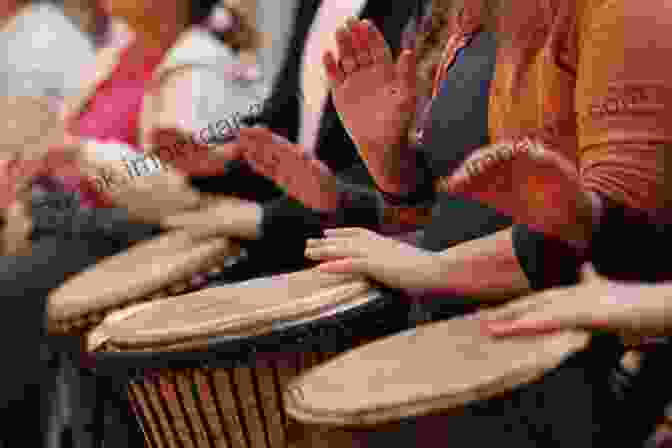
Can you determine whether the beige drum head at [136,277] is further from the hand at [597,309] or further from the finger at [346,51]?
the hand at [597,309]

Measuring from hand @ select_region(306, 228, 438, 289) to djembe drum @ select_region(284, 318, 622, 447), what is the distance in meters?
0.10

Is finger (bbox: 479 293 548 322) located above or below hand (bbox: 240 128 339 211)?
above

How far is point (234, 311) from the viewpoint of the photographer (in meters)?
1.03

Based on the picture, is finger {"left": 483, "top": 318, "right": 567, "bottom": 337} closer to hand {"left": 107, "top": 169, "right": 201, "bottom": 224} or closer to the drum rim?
the drum rim

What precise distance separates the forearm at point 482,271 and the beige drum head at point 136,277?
0.58 m

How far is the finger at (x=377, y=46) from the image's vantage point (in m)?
0.99

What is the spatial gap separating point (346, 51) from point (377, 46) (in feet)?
0.10

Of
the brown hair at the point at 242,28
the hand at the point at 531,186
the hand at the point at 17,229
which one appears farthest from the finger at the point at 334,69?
the hand at the point at 17,229

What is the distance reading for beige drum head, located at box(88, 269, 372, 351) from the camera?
1000 millimetres

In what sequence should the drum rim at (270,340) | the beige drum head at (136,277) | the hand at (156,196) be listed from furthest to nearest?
the hand at (156,196) < the beige drum head at (136,277) < the drum rim at (270,340)

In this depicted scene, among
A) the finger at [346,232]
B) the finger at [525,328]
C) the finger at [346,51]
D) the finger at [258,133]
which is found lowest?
the finger at [346,232]

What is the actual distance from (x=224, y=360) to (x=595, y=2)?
45 centimetres

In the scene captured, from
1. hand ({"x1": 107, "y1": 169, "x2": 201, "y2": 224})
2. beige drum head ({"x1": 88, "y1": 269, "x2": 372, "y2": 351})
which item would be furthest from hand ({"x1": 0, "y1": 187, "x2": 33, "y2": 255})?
beige drum head ({"x1": 88, "y1": 269, "x2": 372, "y2": 351})

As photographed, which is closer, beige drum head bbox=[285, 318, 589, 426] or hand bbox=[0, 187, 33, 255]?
beige drum head bbox=[285, 318, 589, 426]
